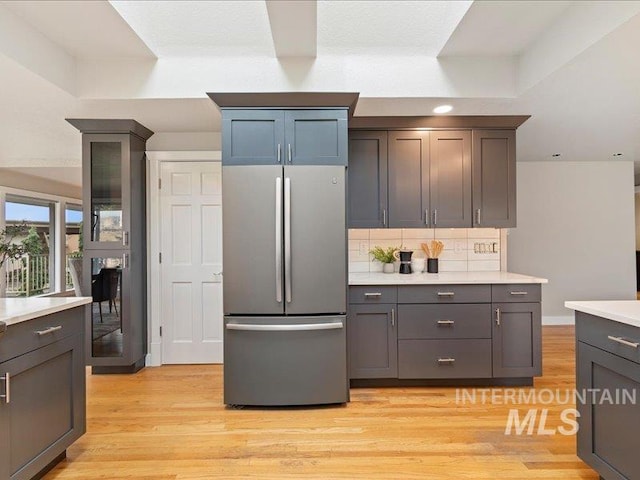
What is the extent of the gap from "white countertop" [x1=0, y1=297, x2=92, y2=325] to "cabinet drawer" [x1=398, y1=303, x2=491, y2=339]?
2.32 metres

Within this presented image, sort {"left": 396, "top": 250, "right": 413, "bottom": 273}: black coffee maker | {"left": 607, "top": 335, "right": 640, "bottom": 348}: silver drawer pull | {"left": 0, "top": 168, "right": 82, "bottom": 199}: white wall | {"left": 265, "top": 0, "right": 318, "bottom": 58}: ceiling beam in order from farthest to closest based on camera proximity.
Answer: {"left": 0, "top": 168, "right": 82, "bottom": 199}: white wall < {"left": 396, "top": 250, "right": 413, "bottom": 273}: black coffee maker < {"left": 265, "top": 0, "right": 318, "bottom": 58}: ceiling beam < {"left": 607, "top": 335, "right": 640, "bottom": 348}: silver drawer pull

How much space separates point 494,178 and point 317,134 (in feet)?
5.83

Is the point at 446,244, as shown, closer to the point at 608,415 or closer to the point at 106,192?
the point at 608,415

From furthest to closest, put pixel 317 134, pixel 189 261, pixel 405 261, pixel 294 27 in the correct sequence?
pixel 189 261 < pixel 405 261 < pixel 317 134 < pixel 294 27

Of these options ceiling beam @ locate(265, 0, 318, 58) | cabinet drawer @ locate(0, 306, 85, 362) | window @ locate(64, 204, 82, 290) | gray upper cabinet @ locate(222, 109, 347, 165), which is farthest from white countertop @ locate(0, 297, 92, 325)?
window @ locate(64, 204, 82, 290)

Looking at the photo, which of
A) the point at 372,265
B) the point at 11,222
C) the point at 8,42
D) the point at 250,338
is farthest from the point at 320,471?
the point at 11,222

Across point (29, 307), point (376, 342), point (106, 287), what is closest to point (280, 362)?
point (376, 342)

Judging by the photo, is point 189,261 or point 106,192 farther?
point 189,261

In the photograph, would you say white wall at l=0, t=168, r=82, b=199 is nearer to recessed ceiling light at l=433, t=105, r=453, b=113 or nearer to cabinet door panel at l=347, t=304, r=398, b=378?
cabinet door panel at l=347, t=304, r=398, b=378

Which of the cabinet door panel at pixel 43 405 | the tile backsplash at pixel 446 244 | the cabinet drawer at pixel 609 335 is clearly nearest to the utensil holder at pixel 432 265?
the tile backsplash at pixel 446 244

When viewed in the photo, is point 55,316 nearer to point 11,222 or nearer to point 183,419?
point 183,419

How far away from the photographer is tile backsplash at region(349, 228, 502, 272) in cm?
378

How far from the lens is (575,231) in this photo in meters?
5.25

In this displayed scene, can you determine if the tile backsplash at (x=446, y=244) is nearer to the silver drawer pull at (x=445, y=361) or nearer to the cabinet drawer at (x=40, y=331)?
the silver drawer pull at (x=445, y=361)
